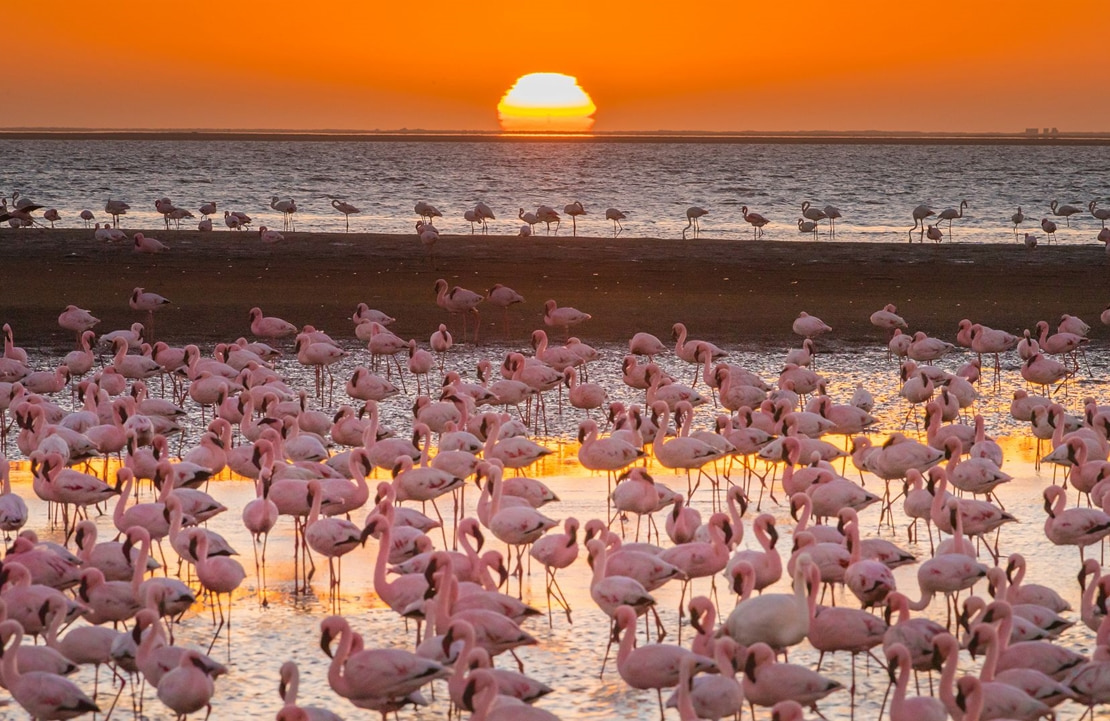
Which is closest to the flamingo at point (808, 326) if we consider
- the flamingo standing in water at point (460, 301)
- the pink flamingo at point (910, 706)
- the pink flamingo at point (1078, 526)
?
the flamingo standing in water at point (460, 301)

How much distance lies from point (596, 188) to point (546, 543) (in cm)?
6345

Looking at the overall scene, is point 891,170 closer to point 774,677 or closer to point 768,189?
point 768,189

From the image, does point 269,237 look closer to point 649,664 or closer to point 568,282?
point 568,282

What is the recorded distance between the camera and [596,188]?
7106 centimetres

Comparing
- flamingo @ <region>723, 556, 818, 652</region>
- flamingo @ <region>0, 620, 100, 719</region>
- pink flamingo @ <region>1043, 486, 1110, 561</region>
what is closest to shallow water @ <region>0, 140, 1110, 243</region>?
pink flamingo @ <region>1043, 486, 1110, 561</region>

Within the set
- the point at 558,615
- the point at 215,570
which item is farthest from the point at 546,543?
the point at 215,570

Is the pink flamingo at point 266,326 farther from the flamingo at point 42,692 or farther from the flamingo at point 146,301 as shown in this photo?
the flamingo at point 42,692

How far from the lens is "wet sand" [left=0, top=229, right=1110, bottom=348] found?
20141 millimetres

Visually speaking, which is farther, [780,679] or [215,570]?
[215,570]

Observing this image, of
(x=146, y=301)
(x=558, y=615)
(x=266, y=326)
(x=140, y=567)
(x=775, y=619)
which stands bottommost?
(x=558, y=615)

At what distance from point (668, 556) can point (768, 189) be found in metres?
62.5

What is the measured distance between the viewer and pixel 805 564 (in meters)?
7.26

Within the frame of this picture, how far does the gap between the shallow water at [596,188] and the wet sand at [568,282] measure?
397 inches

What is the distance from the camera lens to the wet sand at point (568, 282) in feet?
66.1
